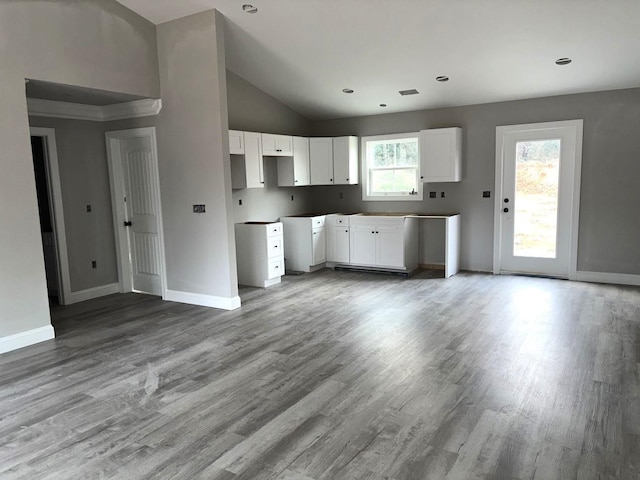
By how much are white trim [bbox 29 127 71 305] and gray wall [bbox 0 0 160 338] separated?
4.19 ft

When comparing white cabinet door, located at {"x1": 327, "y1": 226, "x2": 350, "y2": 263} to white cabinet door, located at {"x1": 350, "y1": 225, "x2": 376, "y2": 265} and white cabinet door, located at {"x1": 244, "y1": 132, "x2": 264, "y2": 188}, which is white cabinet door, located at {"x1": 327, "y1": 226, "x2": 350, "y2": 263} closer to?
white cabinet door, located at {"x1": 350, "y1": 225, "x2": 376, "y2": 265}

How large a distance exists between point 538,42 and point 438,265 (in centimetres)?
339

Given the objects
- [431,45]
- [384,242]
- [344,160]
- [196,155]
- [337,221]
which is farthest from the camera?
[344,160]

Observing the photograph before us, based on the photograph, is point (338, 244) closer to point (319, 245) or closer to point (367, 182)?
point (319, 245)

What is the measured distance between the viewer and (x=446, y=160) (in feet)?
21.3

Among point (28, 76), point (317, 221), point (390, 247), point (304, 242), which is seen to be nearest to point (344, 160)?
point (317, 221)

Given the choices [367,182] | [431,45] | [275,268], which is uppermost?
[431,45]

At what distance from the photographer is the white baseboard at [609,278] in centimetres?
570

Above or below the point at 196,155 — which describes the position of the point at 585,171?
below

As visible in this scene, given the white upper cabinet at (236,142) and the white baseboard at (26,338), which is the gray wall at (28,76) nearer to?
the white baseboard at (26,338)

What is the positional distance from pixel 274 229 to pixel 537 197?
11.7ft

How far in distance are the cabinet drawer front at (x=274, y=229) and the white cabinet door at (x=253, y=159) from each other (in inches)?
23.4

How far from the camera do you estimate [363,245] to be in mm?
6828

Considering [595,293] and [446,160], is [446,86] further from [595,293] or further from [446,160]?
[595,293]
